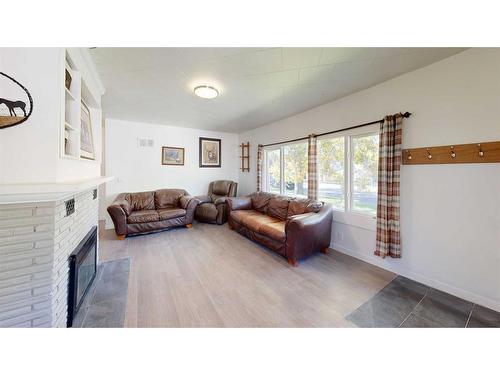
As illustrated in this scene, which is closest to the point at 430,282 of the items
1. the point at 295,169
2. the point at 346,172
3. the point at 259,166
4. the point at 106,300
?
the point at 346,172

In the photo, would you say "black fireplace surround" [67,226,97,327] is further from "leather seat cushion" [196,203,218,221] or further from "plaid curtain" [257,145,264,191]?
"plaid curtain" [257,145,264,191]

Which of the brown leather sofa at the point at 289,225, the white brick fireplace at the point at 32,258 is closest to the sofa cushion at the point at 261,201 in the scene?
the brown leather sofa at the point at 289,225

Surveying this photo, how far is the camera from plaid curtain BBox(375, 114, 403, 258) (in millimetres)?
2199

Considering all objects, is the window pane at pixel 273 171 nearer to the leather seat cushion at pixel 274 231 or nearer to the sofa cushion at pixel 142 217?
the leather seat cushion at pixel 274 231

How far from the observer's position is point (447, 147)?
1.87m

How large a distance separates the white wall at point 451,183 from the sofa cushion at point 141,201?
438cm

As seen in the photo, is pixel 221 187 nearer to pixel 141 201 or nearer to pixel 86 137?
pixel 141 201

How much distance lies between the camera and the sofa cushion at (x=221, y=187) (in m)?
4.90

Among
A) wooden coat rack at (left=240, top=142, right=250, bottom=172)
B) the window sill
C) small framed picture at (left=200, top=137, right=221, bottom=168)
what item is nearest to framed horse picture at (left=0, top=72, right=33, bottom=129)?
the window sill

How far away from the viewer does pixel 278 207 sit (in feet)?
11.3

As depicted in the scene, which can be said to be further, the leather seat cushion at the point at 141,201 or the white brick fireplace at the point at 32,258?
the leather seat cushion at the point at 141,201

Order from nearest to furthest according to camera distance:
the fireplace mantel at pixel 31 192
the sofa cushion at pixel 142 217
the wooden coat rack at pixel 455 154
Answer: the fireplace mantel at pixel 31 192 < the wooden coat rack at pixel 455 154 < the sofa cushion at pixel 142 217

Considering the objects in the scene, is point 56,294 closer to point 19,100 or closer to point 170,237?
point 19,100
